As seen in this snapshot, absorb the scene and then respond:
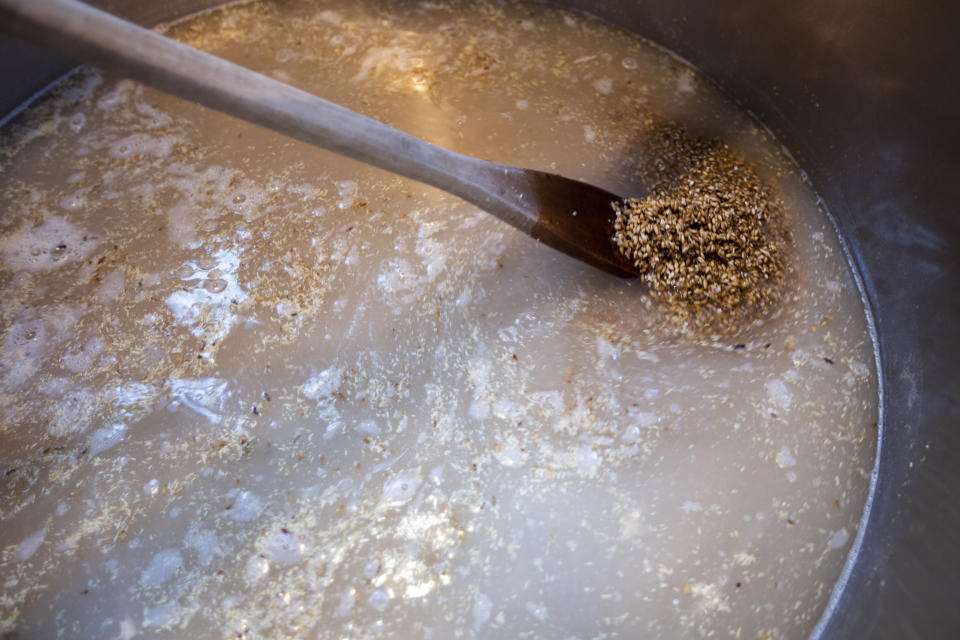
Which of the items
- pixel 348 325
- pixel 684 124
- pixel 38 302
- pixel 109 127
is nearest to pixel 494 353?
pixel 348 325

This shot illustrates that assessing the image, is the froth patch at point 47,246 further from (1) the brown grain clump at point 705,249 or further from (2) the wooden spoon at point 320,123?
(1) the brown grain clump at point 705,249

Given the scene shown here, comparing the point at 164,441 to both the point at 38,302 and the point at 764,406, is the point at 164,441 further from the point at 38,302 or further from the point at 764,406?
the point at 764,406

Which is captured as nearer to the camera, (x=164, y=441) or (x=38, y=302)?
(x=164, y=441)

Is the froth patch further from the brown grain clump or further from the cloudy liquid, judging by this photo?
the brown grain clump

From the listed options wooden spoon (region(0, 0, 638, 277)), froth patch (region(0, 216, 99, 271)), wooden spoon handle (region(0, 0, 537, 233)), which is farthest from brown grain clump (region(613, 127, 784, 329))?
froth patch (region(0, 216, 99, 271))

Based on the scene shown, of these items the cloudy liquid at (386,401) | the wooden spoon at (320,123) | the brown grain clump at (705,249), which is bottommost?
the cloudy liquid at (386,401)

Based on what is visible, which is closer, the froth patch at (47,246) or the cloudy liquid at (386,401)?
the cloudy liquid at (386,401)

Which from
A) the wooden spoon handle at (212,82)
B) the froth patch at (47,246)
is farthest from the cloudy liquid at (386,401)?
the wooden spoon handle at (212,82)
